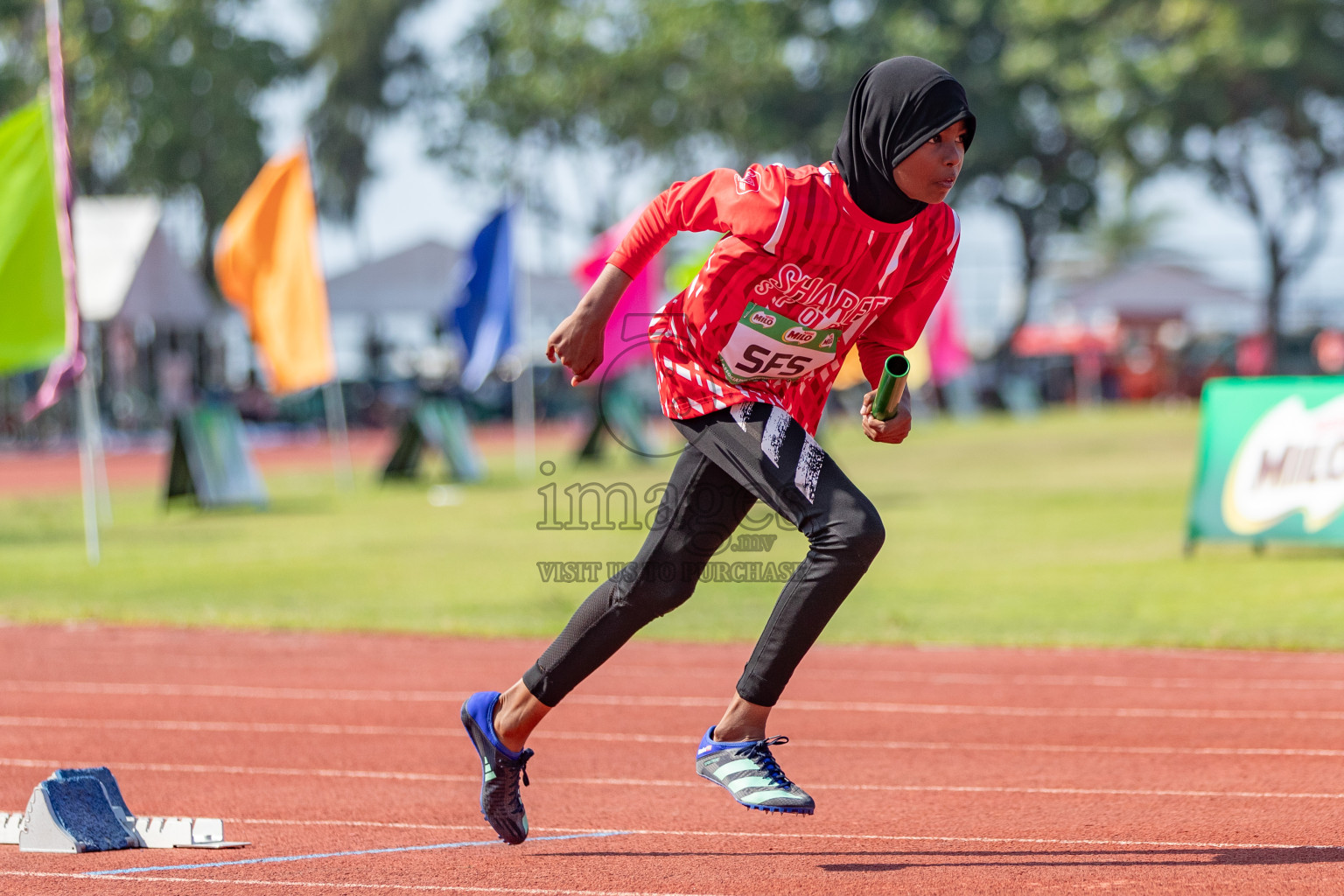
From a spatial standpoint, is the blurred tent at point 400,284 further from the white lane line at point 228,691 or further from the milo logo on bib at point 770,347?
the milo logo on bib at point 770,347

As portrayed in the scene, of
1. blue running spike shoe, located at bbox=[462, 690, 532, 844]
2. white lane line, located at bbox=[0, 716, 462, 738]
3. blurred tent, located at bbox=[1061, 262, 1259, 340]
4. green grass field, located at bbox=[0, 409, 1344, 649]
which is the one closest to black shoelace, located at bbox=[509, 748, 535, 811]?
blue running spike shoe, located at bbox=[462, 690, 532, 844]

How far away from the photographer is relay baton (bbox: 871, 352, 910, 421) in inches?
164

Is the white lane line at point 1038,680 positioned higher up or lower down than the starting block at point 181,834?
lower down

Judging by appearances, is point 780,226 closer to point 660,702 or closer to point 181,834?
point 181,834

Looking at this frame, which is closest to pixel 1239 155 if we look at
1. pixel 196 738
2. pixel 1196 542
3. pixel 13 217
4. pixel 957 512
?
pixel 957 512

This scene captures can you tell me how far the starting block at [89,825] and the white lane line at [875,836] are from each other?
38 cm

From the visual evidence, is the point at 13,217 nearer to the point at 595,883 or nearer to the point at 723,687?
the point at 723,687

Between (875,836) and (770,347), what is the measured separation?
1.44 m

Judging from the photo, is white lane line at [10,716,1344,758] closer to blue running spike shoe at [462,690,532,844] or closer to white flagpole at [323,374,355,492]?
blue running spike shoe at [462,690,532,844]

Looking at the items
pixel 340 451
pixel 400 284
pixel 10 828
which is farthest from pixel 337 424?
pixel 10 828

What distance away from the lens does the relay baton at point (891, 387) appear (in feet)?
13.6

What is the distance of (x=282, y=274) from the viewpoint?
776 inches

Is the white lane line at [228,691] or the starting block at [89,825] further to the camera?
the white lane line at [228,691]

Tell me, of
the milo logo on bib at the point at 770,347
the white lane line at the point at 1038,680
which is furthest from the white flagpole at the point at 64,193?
the milo logo on bib at the point at 770,347
